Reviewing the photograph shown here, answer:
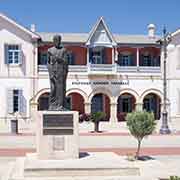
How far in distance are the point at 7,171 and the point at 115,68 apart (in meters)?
26.0

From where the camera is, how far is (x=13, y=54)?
3797 cm

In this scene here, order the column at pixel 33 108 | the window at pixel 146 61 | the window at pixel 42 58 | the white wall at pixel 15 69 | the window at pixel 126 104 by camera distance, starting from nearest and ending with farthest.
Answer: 1. the white wall at pixel 15 69
2. the column at pixel 33 108
3. the window at pixel 42 58
4. the window at pixel 126 104
5. the window at pixel 146 61

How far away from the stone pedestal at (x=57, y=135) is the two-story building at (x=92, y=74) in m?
21.6

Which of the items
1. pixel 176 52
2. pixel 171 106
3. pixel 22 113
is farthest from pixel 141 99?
pixel 22 113

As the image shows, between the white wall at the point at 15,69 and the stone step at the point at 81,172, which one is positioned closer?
the stone step at the point at 81,172

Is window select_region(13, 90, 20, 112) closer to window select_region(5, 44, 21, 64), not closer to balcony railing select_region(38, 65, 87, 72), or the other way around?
window select_region(5, 44, 21, 64)

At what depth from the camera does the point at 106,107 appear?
4153cm

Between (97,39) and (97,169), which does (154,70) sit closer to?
(97,39)

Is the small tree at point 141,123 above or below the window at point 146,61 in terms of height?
below

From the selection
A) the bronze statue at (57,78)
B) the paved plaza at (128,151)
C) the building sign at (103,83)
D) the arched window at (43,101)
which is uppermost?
the building sign at (103,83)

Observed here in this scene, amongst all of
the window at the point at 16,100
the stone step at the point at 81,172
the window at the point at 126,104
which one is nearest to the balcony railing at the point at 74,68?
the window at the point at 16,100

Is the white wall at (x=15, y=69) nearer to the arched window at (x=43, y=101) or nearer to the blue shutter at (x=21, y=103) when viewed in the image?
the blue shutter at (x=21, y=103)

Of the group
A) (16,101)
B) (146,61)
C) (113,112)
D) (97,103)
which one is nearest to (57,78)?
(16,101)

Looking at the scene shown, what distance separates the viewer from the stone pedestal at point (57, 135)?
546 inches
